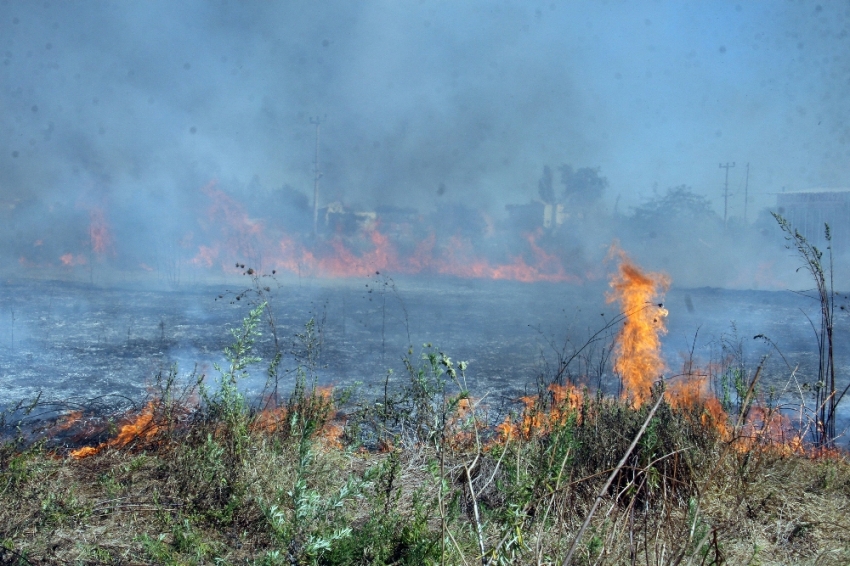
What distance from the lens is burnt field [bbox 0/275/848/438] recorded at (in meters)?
7.43

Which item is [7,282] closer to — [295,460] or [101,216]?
[101,216]

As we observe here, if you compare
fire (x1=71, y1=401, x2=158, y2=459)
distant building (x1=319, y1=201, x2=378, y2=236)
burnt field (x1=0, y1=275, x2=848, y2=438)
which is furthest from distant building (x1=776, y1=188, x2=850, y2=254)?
fire (x1=71, y1=401, x2=158, y2=459)

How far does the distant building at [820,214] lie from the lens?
69.5ft

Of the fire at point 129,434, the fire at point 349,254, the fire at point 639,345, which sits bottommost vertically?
the fire at point 129,434

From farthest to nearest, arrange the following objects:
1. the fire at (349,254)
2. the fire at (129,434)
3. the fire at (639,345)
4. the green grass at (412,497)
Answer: the fire at (349,254)
the fire at (639,345)
the fire at (129,434)
the green grass at (412,497)

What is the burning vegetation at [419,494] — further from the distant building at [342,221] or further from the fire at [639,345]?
the distant building at [342,221]

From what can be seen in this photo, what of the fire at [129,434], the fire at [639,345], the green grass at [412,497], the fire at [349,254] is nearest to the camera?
the green grass at [412,497]

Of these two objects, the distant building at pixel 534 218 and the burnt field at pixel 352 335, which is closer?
the burnt field at pixel 352 335

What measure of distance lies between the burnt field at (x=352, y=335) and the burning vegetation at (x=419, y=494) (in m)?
1.21

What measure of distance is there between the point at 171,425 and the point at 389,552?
2269mm

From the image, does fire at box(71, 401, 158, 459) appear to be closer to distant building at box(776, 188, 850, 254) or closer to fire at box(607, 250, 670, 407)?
fire at box(607, 250, 670, 407)

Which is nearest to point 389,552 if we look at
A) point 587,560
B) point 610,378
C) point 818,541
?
point 587,560

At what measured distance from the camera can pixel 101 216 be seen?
15.1m

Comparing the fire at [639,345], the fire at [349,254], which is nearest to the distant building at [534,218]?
the fire at [349,254]
